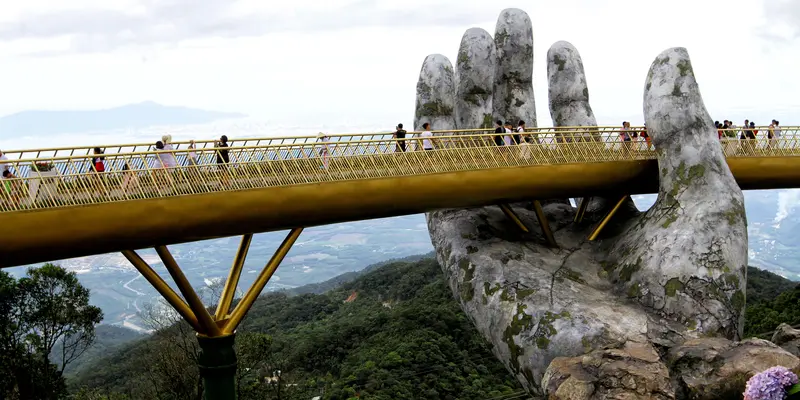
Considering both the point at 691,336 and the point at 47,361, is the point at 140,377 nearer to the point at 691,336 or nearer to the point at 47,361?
the point at 47,361

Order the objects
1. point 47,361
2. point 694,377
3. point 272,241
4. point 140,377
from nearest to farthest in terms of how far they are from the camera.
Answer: point 694,377 < point 47,361 < point 140,377 < point 272,241

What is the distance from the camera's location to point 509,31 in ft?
69.1

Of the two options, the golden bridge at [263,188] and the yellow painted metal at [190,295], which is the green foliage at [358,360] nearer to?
the golden bridge at [263,188]

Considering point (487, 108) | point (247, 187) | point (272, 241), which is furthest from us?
point (272, 241)

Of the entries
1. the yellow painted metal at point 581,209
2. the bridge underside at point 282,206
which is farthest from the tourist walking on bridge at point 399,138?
the yellow painted metal at point 581,209

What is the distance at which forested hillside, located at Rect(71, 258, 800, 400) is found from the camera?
25547 millimetres

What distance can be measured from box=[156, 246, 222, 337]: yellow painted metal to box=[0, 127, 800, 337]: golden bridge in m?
0.02

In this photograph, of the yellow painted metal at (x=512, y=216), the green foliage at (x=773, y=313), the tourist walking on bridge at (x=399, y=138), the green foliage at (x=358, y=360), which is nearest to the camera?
the tourist walking on bridge at (x=399, y=138)

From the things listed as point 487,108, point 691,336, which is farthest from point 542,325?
point 487,108

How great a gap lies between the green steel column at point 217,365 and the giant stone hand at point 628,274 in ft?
16.6

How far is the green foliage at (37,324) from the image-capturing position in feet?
75.3

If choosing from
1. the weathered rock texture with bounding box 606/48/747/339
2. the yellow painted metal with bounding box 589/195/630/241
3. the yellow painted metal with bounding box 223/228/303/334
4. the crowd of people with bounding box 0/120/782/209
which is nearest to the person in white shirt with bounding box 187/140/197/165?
the crowd of people with bounding box 0/120/782/209

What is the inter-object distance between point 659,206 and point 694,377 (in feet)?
15.3

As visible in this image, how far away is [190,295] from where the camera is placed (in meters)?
14.0
